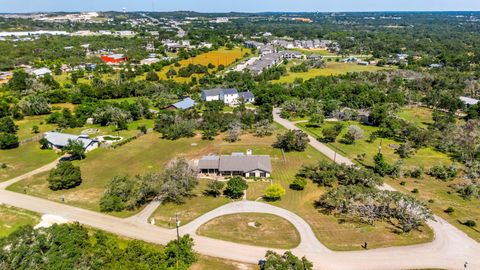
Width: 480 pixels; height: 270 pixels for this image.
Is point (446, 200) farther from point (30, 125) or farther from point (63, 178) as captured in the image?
point (30, 125)

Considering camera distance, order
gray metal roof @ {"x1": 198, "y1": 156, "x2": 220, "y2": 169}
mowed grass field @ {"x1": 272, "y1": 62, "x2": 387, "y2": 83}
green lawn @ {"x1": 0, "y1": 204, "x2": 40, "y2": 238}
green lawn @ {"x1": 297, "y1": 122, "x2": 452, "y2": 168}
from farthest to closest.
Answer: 1. mowed grass field @ {"x1": 272, "y1": 62, "x2": 387, "y2": 83}
2. green lawn @ {"x1": 297, "y1": 122, "x2": 452, "y2": 168}
3. gray metal roof @ {"x1": 198, "y1": 156, "x2": 220, "y2": 169}
4. green lawn @ {"x1": 0, "y1": 204, "x2": 40, "y2": 238}

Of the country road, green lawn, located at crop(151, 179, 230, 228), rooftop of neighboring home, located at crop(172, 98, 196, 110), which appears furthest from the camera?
rooftop of neighboring home, located at crop(172, 98, 196, 110)

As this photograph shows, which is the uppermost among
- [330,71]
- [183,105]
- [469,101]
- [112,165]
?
[330,71]

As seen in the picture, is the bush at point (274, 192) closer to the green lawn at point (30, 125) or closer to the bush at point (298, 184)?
the bush at point (298, 184)

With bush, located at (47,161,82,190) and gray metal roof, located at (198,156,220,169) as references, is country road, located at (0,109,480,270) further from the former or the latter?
gray metal roof, located at (198,156,220,169)

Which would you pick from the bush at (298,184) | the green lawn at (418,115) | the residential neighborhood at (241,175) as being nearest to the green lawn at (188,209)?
Result: the residential neighborhood at (241,175)

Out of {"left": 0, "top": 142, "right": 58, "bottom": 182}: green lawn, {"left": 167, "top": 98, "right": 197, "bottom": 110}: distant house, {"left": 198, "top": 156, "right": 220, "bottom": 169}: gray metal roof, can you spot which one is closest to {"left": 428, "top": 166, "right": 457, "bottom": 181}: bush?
{"left": 198, "top": 156, "right": 220, "bottom": 169}: gray metal roof

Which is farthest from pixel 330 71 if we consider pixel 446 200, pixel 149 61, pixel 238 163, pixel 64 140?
pixel 64 140
